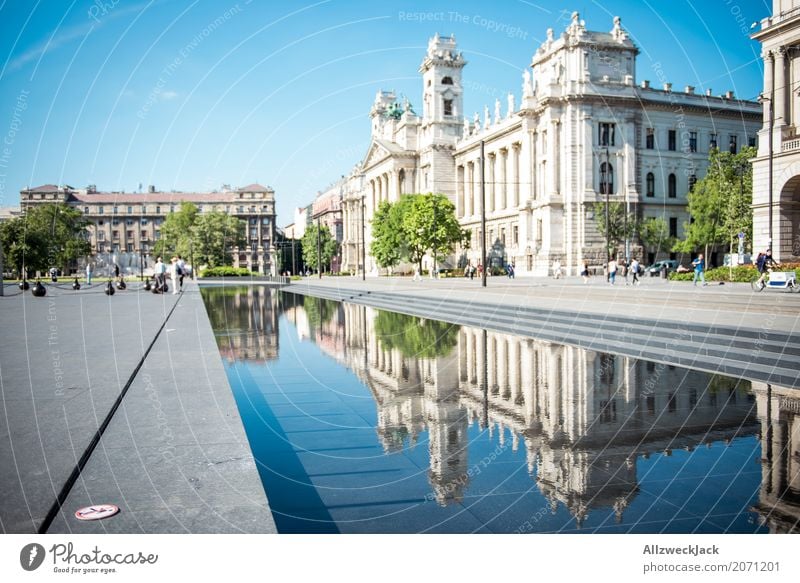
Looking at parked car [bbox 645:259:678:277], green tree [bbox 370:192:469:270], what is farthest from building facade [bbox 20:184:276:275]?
parked car [bbox 645:259:678:277]

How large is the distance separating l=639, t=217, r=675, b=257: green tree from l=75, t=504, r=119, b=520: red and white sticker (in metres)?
59.4

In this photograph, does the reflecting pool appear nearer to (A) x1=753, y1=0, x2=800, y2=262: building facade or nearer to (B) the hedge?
(B) the hedge

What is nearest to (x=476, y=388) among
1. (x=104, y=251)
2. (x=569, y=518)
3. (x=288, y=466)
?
(x=288, y=466)

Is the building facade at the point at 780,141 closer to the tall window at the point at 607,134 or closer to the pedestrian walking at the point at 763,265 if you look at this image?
the pedestrian walking at the point at 763,265

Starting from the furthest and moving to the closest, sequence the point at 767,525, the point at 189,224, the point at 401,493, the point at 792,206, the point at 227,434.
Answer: the point at 189,224 < the point at 792,206 < the point at 227,434 < the point at 401,493 < the point at 767,525

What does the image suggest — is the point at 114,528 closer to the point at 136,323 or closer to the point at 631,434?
the point at 631,434

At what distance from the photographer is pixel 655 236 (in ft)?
191

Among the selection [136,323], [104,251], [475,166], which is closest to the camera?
[136,323]

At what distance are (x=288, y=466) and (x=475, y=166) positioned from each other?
78526mm

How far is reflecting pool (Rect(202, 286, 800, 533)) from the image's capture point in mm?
4473

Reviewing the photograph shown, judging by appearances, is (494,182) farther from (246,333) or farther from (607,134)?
(246,333)

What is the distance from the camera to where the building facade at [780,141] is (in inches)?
1382

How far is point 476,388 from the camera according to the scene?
9219 mm

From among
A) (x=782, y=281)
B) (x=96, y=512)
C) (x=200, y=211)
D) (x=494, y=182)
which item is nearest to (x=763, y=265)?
(x=782, y=281)
